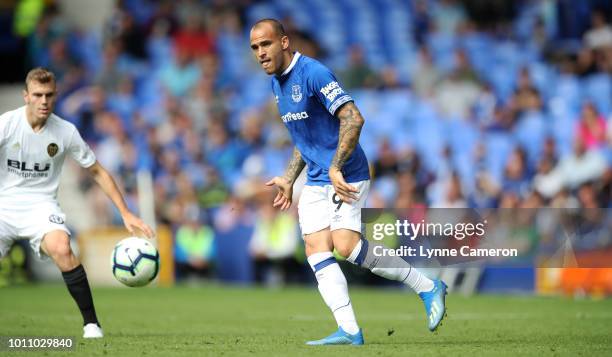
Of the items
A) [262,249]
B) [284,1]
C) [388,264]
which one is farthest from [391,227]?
[284,1]

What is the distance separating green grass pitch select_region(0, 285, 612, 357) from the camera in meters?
7.80

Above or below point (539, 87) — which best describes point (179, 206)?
below

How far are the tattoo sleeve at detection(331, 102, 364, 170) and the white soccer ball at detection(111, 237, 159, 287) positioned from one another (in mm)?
→ 1926

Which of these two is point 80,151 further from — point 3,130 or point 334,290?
point 334,290

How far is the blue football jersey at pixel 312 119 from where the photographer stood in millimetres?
7879

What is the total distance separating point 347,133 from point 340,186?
39 cm

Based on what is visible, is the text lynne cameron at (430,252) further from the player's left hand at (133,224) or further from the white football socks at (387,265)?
the player's left hand at (133,224)

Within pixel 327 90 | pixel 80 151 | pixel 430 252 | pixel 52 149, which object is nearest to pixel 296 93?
pixel 327 90

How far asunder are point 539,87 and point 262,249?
6064mm

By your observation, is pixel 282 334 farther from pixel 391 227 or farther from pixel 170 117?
pixel 170 117

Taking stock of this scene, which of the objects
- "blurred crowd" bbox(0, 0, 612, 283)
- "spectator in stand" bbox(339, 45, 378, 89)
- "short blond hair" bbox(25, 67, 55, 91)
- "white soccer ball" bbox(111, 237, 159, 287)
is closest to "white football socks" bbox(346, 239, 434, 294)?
"white soccer ball" bbox(111, 237, 159, 287)

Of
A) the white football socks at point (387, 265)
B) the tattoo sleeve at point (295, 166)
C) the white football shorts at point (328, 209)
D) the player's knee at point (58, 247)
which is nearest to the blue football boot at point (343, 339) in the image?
the white football socks at point (387, 265)

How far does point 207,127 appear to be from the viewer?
20703 mm

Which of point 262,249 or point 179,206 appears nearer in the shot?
point 262,249
